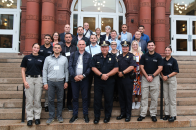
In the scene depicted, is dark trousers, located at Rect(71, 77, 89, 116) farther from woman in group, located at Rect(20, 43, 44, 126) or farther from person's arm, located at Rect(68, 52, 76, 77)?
woman in group, located at Rect(20, 43, 44, 126)

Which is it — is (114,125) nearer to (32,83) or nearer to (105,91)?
(105,91)

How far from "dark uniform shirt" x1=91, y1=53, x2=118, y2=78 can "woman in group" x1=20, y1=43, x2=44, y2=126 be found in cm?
151

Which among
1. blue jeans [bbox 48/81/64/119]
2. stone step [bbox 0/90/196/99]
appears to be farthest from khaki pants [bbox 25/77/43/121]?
stone step [bbox 0/90/196/99]

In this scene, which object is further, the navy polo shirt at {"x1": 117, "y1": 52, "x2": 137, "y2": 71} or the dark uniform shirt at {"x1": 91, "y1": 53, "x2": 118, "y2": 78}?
the navy polo shirt at {"x1": 117, "y1": 52, "x2": 137, "y2": 71}

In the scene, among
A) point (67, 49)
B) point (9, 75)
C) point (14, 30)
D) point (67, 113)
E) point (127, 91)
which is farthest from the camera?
point (14, 30)

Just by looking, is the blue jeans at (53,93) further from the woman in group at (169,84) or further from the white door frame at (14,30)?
the white door frame at (14,30)

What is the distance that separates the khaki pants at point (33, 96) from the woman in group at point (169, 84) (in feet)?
11.4

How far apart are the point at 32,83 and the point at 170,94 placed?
3.80 metres

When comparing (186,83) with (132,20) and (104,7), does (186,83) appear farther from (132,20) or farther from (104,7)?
(104,7)

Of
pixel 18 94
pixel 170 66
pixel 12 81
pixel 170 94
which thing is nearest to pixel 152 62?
pixel 170 66

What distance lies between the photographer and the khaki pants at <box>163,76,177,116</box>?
14.0 feet

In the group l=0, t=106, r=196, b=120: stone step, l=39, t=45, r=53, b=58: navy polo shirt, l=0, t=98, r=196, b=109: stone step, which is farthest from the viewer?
l=0, t=98, r=196, b=109: stone step

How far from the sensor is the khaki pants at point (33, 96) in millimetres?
4023

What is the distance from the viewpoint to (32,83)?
4043 mm
